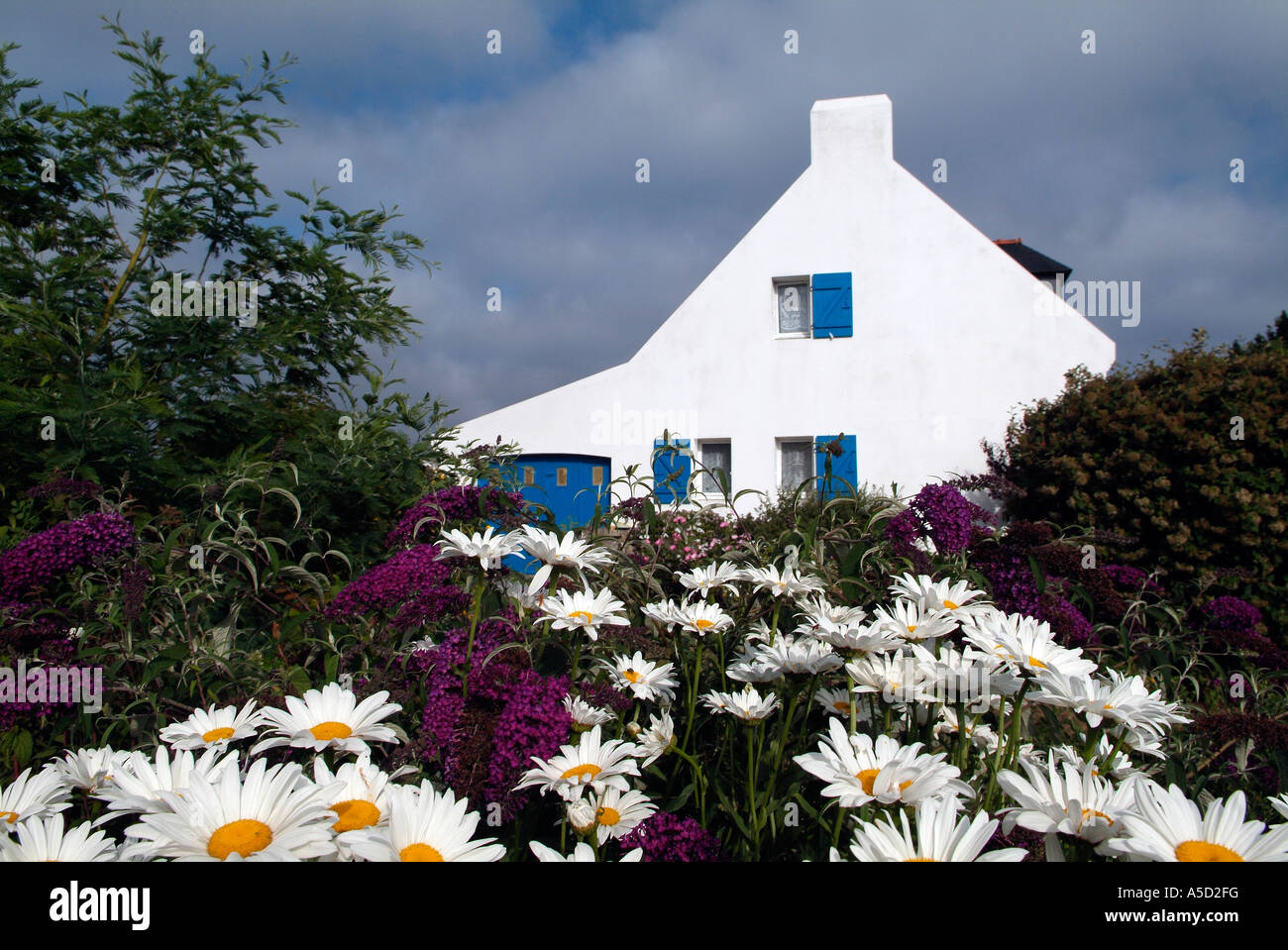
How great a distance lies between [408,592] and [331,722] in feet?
1.43

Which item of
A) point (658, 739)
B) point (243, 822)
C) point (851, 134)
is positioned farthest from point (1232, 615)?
point (851, 134)

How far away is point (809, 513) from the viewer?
3.07m

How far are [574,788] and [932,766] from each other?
0.49m

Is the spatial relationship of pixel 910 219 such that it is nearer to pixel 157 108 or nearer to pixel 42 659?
pixel 157 108

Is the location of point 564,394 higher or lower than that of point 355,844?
higher

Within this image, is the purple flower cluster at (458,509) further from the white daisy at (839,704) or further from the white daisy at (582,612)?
the white daisy at (839,704)

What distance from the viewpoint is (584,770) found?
1.09m

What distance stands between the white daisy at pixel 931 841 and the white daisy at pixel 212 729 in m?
0.93

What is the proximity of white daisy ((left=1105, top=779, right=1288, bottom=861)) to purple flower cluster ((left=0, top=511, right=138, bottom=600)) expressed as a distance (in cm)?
214

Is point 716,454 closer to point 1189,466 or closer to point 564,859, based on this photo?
point 1189,466

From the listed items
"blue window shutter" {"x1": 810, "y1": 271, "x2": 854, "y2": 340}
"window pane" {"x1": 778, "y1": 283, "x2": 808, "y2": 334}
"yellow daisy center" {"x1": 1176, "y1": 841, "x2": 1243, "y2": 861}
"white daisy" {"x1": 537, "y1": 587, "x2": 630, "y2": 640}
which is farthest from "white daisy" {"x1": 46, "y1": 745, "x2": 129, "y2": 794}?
"window pane" {"x1": 778, "y1": 283, "x2": 808, "y2": 334}

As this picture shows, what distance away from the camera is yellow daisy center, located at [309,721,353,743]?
3.45ft

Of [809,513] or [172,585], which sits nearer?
[172,585]

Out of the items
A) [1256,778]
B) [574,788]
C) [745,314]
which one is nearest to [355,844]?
[574,788]
